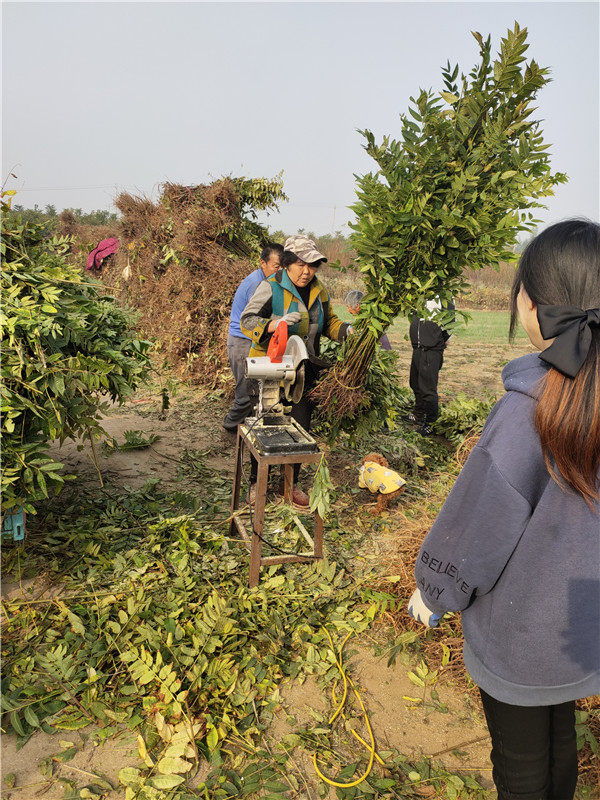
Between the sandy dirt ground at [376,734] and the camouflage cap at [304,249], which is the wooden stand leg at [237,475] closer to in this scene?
the sandy dirt ground at [376,734]

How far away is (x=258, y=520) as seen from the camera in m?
3.01

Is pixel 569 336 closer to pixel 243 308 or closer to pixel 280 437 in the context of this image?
pixel 280 437

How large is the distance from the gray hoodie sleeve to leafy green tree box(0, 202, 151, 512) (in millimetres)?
1957

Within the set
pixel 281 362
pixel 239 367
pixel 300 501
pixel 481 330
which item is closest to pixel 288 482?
pixel 300 501

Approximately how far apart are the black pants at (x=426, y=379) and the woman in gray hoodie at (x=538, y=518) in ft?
16.0

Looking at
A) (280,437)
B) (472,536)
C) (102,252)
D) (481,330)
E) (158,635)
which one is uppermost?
(102,252)

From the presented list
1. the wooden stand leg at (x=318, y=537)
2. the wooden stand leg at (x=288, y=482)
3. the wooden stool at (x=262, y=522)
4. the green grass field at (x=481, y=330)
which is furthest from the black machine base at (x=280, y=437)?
the green grass field at (x=481, y=330)

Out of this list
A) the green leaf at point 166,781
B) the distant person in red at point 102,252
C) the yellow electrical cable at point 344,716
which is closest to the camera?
the green leaf at point 166,781

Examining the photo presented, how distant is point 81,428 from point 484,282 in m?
29.7

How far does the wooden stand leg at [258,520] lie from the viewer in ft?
9.72

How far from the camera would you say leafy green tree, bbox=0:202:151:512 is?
2.51 meters

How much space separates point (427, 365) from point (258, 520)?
3799 millimetres

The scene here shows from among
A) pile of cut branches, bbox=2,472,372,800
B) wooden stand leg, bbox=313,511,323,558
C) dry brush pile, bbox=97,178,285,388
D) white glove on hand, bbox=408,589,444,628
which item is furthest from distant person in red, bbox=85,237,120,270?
white glove on hand, bbox=408,589,444,628

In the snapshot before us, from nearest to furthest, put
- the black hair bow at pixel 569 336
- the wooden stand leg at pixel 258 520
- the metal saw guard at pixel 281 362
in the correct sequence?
the black hair bow at pixel 569 336, the wooden stand leg at pixel 258 520, the metal saw guard at pixel 281 362
